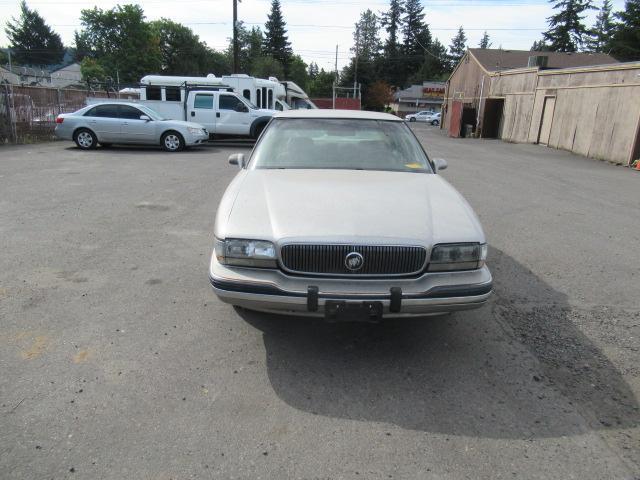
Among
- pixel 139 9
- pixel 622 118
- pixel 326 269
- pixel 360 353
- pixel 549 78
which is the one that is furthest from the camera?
pixel 139 9

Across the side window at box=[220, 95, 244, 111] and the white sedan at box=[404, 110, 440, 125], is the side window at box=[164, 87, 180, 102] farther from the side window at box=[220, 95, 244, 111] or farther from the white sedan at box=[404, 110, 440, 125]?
the white sedan at box=[404, 110, 440, 125]

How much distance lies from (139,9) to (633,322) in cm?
8511

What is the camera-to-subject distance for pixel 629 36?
50.8 meters

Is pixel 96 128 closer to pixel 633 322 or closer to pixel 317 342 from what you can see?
pixel 317 342

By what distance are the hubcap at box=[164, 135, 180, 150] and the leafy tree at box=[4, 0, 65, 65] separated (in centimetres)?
10274

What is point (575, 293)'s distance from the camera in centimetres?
477

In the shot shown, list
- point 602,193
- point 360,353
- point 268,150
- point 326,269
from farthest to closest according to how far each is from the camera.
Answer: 1. point 602,193
2. point 268,150
3. point 360,353
4. point 326,269

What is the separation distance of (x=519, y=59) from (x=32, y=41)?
332ft

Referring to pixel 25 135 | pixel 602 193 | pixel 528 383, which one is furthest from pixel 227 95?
pixel 528 383

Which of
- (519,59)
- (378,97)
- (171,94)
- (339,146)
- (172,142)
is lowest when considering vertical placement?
(172,142)

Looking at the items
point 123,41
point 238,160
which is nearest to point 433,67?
point 123,41

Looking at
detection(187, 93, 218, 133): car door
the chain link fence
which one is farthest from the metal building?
the chain link fence

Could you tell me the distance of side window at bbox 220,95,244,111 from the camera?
1770 cm

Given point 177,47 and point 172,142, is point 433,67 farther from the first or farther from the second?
point 172,142
